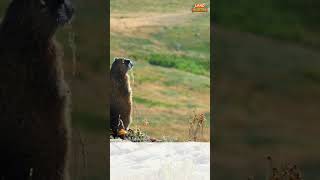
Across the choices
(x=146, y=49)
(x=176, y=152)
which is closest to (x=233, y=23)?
(x=176, y=152)

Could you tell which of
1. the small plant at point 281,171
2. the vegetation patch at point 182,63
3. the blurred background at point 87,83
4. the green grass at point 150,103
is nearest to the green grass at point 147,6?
the vegetation patch at point 182,63

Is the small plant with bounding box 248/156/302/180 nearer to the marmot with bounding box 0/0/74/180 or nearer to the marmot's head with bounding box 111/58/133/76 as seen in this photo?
the marmot with bounding box 0/0/74/180

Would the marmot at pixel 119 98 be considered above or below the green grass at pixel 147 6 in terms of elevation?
below

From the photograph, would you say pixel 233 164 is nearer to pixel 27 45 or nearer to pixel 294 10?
pixel 294 10

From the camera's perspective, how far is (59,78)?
4840mm

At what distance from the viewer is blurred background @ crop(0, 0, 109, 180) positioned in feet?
16.5

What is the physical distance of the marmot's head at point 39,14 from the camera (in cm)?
468

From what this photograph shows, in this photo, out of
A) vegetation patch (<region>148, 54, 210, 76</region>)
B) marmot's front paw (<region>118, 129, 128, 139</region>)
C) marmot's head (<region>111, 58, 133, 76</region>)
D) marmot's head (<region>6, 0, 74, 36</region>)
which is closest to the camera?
marmot's head (<region>6, 0, 74, 36</region>)

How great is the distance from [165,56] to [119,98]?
8245mm

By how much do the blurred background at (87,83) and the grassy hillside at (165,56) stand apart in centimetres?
932

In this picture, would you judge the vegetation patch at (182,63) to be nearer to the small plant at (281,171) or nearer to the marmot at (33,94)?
the small plant at (281,171)

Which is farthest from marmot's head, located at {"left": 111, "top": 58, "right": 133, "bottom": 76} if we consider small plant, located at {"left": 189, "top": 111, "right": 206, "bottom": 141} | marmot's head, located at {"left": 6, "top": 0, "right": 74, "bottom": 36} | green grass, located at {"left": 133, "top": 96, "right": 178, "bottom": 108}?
green grass, located at {"left": 133, "top": 96, "right": 178, "bottom": 108}

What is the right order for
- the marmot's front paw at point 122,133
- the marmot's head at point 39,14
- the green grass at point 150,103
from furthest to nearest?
the green grass at point 150,103 → the marmot's front paw at point 122,133 → the marmot's head at point 39,14

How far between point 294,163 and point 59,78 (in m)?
1.79
